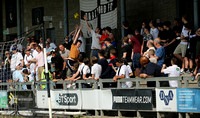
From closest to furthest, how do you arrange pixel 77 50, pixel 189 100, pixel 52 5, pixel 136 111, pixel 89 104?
1. pixel 189 100
2. pixel 136 111
3. pixel 89 104
4. pixel 77 50
5. pixel 52 5

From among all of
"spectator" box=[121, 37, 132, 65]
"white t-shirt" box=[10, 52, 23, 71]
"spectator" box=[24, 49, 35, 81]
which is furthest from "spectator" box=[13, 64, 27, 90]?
"spectator" box=[121, 37, 132, 65]

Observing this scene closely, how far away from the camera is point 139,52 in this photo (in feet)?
49.2

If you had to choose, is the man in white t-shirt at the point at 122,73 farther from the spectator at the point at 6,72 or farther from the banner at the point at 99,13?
the spectator at the point at 6,72

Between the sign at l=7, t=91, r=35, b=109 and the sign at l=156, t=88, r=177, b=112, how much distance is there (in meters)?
5.84

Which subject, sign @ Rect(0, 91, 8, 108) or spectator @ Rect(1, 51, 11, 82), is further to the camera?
spectator @ Rect(1, 51, 11, 82)

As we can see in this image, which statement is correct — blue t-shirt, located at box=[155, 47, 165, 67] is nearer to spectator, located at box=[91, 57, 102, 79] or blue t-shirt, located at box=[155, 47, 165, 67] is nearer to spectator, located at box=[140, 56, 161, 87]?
spectator, located at box=[140, 56, 161, 87]

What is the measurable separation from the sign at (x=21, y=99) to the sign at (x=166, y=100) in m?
5.84

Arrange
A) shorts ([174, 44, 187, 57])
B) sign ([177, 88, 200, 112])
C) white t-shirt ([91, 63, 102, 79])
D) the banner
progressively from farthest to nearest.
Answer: the banner, shorts ([174, 44, 187, 57]), white t-shirt ([91, 63, 102, 79]), sign ([177, 88, 200, 112])

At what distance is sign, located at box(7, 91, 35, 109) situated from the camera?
15.8 metres

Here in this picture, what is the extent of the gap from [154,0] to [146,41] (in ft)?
15.8

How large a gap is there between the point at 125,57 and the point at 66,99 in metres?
2.49

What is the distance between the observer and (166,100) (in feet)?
37.4

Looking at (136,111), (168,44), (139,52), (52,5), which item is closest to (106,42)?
(139,52)

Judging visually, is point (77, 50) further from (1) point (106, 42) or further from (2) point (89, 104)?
(2) point (89, 104)
